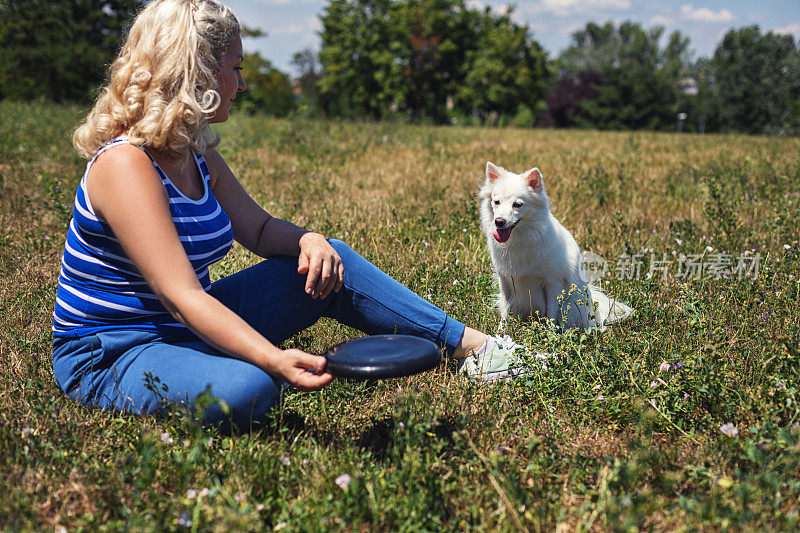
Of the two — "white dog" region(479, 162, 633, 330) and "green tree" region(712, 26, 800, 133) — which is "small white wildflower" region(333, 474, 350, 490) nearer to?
"white dog" region(479, 162, 633, 330)

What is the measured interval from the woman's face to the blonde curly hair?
70 millimetres

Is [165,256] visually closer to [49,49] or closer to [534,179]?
[534,179]

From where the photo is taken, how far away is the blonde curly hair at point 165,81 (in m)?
2.21

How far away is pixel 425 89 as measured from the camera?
4388 cm

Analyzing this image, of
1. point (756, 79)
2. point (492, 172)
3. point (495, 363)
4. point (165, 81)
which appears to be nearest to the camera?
point (165, 81)

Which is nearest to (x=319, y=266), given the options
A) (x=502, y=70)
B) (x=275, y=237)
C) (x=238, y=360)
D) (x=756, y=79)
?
(x=275, y=237)

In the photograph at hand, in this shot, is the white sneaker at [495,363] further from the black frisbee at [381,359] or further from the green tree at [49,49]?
the green tree at [49,49]

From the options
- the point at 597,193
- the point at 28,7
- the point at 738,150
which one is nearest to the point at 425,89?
the point at 28,7

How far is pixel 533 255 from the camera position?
390 centimetres

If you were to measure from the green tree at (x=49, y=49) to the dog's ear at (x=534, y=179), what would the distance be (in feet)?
82.2

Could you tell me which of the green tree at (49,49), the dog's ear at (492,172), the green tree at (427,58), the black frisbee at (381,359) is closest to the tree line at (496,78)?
the green tree at (427,58)

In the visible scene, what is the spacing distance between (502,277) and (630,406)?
160 cm

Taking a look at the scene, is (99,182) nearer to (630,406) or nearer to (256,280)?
(256,280)

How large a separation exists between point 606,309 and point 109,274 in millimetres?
3055
